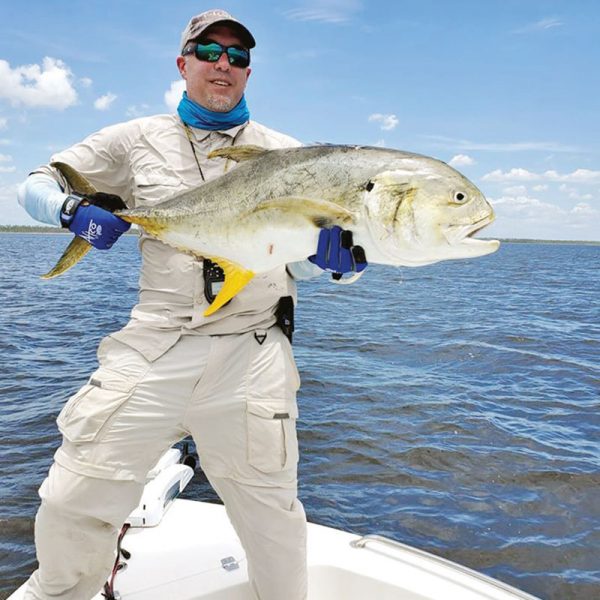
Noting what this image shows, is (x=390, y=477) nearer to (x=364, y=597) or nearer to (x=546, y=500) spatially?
(x=546, y=500)

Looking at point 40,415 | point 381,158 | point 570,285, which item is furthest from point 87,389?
point 570,285

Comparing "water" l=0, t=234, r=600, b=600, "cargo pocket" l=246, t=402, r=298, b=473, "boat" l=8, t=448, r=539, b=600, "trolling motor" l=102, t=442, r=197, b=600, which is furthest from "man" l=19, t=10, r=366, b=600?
"water" l=0, t=234, r=600, b=600

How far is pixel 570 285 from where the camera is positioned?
3903cm

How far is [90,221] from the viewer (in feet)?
10.9

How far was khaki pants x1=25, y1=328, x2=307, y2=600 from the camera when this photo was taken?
325 cm

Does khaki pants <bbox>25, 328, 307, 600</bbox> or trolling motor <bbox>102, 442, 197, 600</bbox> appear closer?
khaki pants <bbox>25, 328, 307, 600</bbox>

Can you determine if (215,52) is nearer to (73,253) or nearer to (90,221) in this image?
(90,221)

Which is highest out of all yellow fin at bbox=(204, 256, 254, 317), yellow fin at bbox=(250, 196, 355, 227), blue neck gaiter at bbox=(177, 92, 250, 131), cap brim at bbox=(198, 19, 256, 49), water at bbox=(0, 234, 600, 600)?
cap brim at bbox=(198, 19, 256, 49)

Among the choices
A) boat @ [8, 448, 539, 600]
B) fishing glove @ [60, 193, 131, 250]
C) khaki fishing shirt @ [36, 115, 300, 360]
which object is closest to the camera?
fishing glove @ [60, 193, 131, 250]

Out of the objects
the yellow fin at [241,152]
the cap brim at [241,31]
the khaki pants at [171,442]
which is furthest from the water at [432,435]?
the cap brim at [241,31]

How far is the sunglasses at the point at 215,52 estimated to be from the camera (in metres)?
3.61

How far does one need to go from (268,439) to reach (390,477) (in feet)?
14.9

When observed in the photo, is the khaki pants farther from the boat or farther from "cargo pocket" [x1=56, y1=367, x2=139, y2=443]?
the boat

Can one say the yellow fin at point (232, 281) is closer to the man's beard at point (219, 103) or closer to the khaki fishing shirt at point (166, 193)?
the khaki fishing shirt at point (166, 193)
